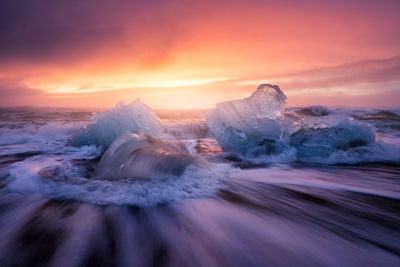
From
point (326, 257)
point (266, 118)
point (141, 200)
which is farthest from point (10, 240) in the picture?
point (266, 118)

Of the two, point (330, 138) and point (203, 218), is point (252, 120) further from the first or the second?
point (203, 218)

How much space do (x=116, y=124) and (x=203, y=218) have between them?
3995mm

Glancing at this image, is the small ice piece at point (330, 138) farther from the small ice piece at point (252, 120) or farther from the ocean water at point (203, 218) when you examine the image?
the ocean water at point (203, 218)

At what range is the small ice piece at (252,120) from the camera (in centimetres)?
417

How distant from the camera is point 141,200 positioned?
189cm

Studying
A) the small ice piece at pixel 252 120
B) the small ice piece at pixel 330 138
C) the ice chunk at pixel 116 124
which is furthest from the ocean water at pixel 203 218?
the ice chunk at pixel 116 124

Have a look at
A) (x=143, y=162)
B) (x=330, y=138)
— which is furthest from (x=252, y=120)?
(x=143, y=162)

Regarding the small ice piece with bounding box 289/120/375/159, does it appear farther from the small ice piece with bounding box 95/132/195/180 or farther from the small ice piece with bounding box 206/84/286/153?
the small ice piece with bounding box 95/132/195/180

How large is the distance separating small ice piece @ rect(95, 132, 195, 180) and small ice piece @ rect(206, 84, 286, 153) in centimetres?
177

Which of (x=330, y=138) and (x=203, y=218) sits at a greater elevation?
(x=330, y=138)

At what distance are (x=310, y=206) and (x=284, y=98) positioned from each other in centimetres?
285

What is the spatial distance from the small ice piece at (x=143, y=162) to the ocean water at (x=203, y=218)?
95 mm

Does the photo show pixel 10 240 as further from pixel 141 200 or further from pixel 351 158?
pixel 351 158

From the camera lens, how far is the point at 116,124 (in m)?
5.00
